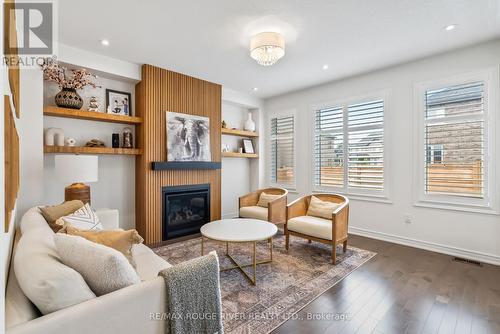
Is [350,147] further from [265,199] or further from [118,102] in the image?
[118,102]

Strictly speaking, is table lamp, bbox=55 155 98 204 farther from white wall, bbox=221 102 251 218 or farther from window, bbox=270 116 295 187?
window, bbox=270 116 295 187

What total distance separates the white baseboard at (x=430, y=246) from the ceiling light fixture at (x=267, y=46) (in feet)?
10.5

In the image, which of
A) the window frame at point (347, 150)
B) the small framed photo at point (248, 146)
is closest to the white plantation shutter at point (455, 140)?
the window frame at point (347, 150)

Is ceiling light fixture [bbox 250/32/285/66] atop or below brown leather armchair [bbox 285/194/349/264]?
atop

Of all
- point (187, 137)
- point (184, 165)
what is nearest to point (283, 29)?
point (187, 137)

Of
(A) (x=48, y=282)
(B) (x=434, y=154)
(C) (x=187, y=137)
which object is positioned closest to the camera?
(A) (x=48, y=282)

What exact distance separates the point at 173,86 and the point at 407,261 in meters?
4.24

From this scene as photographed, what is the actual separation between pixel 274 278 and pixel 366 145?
9.12ft

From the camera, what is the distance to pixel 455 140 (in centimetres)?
322

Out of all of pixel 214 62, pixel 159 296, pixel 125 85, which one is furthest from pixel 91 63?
pixel 159 296

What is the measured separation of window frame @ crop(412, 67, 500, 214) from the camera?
9.75ft

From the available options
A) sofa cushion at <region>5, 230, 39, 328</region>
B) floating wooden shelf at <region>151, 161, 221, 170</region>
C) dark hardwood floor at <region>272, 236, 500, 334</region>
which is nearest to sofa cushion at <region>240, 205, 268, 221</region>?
floating wooden shelf at <region>151, 161, 221, 170</region>

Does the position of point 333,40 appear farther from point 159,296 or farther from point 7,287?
point 7,287

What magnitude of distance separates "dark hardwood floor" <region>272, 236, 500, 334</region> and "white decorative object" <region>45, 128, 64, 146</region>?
132 inches
